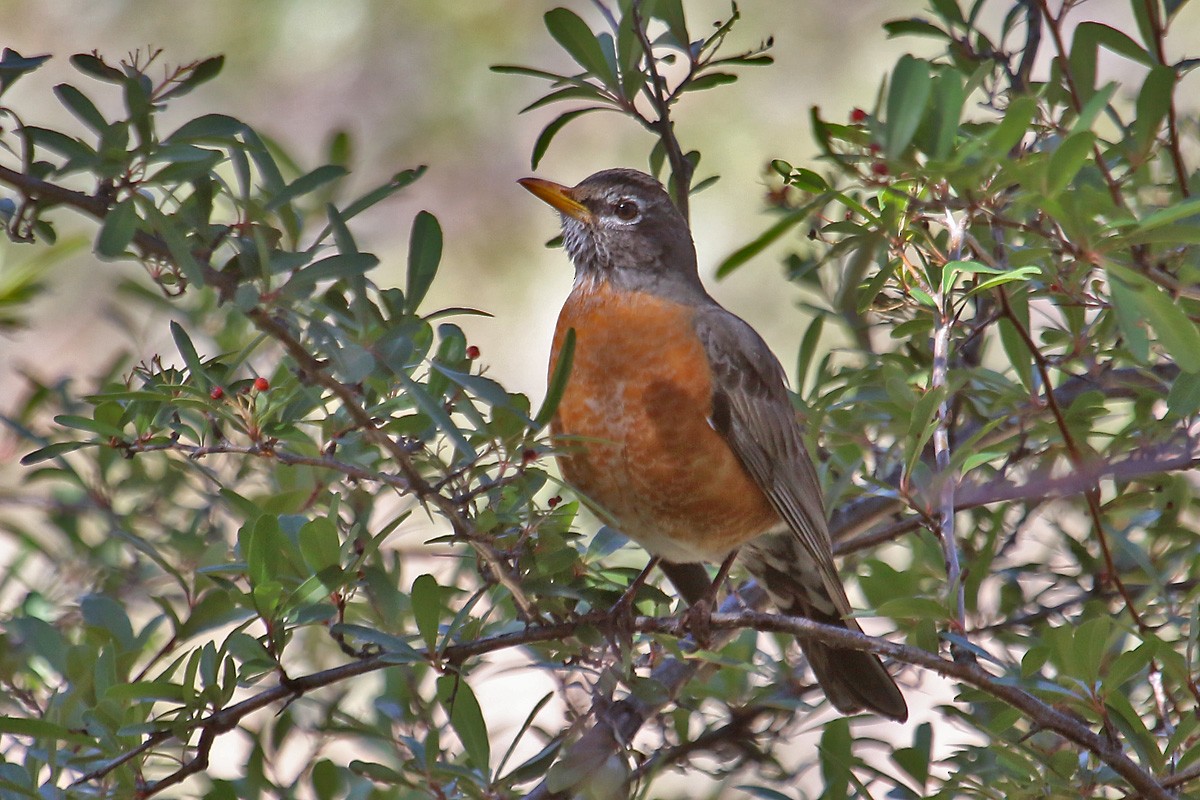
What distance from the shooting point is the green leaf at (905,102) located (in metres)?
1.52

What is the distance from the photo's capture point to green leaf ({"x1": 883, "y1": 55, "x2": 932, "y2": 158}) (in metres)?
1.52

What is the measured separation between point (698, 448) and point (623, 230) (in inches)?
31.1

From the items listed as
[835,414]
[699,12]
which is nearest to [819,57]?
[699,12]

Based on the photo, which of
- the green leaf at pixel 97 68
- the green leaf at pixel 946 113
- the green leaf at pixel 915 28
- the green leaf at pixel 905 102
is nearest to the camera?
the green leaf at pixel 905 102

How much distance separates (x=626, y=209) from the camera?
352 centimetres

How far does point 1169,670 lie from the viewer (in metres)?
2.07

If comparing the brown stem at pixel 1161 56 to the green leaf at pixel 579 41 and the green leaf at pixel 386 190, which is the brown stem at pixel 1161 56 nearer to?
the green leaf at pixel 579 41

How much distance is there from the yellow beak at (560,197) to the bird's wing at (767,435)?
49 cm

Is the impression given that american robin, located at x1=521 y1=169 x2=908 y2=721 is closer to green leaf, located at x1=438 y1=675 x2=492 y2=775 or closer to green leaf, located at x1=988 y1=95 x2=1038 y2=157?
green leaf, located at x1=438 y1=675 x2=492 y2=775

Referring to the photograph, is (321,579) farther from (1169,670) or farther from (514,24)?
(514,24)

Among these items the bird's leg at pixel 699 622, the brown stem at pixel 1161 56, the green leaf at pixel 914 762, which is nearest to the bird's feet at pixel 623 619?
the bird's leg at pixel 699 622

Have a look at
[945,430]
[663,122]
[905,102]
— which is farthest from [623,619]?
[905,102]

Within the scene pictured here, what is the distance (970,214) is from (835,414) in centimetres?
94

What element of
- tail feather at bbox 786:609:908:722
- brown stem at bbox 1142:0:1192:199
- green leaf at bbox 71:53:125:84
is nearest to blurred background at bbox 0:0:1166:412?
tail feather at bbox 786:609:908:722
